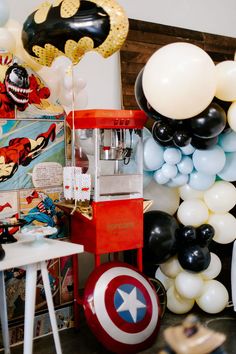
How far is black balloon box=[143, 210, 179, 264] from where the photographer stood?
277 cm

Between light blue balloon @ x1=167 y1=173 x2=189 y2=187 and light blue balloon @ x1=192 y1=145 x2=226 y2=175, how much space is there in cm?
13

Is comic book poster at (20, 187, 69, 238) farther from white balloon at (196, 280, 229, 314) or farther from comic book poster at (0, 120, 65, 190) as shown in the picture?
white balloon at (196, 280, 229, 314)

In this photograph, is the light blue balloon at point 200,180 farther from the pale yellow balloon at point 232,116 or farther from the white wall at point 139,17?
the white wall at point 139,17

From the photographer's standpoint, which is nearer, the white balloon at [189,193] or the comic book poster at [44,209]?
the comic book poster at [44,209]

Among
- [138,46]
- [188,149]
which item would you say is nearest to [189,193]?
[188,149]

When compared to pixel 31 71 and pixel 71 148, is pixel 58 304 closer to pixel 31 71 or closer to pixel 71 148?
pixel 71 148

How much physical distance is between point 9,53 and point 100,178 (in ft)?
2.85

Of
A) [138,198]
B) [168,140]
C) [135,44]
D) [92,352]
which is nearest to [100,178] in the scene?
[138,198]

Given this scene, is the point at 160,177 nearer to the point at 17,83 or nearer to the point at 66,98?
the point at 66,98

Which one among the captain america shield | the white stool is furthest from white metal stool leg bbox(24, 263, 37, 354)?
the captain america shield

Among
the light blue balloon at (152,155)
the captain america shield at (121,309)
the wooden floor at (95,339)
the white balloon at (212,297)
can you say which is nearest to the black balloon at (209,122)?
the light blue balloon at (152,155)

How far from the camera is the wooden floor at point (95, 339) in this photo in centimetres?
250

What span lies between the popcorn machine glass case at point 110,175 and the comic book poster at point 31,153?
12cm

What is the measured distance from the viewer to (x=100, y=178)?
2510 mm
